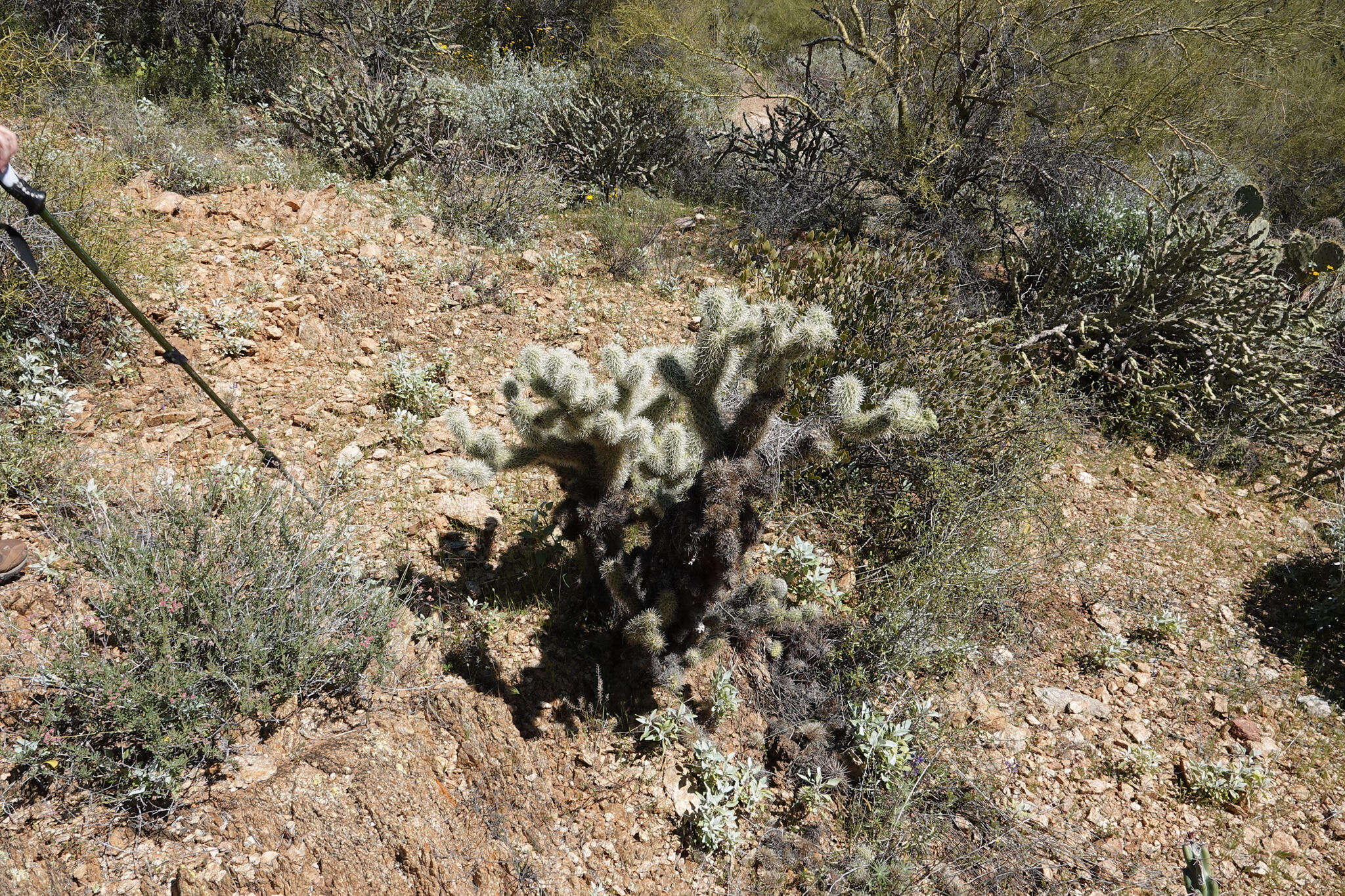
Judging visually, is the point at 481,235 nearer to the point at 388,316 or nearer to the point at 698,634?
the point at 388,316

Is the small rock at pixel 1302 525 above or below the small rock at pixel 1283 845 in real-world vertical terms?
above

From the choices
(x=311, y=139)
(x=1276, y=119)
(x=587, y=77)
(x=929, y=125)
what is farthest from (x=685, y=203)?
(x=1276, y=119)

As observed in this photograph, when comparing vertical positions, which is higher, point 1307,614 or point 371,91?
point 371,91

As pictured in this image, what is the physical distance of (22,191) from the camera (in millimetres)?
2113

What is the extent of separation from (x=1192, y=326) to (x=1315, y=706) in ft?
9.66

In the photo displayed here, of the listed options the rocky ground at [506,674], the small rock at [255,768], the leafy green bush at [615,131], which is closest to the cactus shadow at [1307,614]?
the rocky ground at [506,674]

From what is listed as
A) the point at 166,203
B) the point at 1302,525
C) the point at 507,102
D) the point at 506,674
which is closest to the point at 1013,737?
the point at 506,674

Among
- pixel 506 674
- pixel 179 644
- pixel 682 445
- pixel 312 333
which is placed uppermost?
pixel 682 445

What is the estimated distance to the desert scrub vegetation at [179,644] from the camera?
1.99 meters

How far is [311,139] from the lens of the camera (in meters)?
6.35

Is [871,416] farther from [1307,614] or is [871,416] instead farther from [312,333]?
[1307,614]

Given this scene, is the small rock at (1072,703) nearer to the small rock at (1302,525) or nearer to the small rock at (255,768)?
the small rock at (1302,525)

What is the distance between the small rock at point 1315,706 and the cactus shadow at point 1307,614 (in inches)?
3.4

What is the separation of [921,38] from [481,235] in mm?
4787
